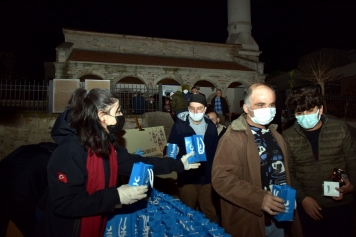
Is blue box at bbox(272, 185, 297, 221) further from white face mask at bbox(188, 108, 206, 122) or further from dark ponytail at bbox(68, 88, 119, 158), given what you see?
white face mask at bbox(188, 108, 206, 122)

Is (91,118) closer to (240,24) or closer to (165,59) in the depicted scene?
(165,59)

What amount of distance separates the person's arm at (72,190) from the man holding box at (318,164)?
85.6 inches

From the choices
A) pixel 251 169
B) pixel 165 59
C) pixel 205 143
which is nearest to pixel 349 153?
pixel 251 169

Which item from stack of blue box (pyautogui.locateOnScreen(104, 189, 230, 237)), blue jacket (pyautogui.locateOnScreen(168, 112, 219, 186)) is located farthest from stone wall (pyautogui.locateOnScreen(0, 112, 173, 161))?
stack of blue box (pyautogui.locateOnScreen(104, 189, 230, 237))

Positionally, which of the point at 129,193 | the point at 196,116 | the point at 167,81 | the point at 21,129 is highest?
the point at 167,81

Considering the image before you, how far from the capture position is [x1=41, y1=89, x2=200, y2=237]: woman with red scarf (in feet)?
5.61

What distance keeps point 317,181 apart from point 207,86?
67.9ft

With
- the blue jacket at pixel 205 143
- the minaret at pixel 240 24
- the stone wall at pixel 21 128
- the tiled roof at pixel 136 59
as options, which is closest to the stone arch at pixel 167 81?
the tiled roof at pixel 136 59

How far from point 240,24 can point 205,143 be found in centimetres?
2703

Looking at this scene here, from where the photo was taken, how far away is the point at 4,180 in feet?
7.72

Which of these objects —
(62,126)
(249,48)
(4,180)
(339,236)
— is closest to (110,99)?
(62,126)

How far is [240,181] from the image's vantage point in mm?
2146

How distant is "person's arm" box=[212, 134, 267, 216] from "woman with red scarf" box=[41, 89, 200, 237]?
2.43 feet

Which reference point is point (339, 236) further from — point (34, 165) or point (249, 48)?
point (249, 48)
